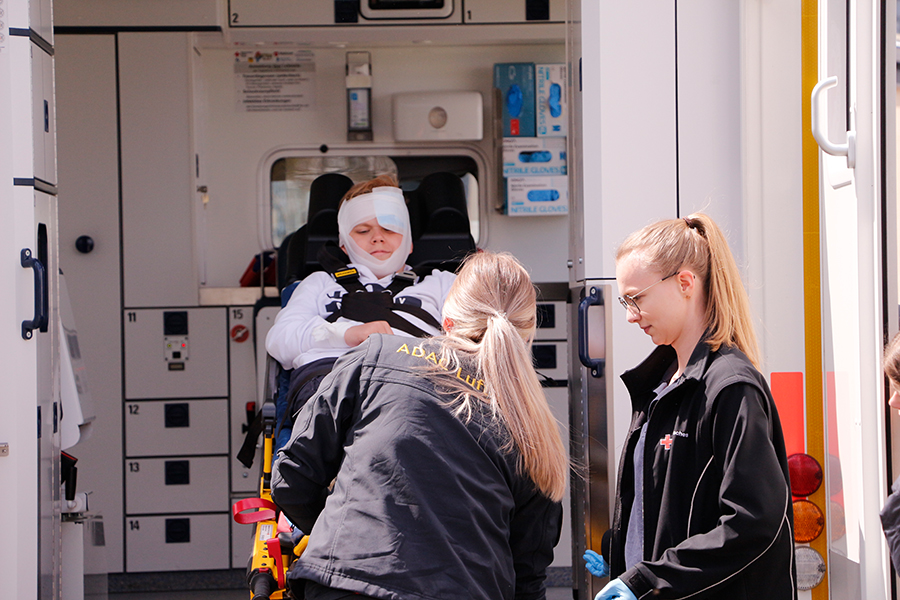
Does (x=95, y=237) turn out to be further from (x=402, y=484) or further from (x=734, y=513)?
(x=734, y=513)

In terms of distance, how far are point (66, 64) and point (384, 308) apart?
2.43 m

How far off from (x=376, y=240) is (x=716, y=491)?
6.20ft

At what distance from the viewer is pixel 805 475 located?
1754 millimetres

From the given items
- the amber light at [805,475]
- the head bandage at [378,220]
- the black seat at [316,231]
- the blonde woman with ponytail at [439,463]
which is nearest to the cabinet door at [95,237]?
the black seat at [316,231]

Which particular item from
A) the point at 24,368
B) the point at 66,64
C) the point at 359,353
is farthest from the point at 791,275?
the point at 66,64

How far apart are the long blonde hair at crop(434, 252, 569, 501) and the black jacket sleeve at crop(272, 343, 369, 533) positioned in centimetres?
19

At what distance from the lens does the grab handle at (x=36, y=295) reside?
195 centimetres

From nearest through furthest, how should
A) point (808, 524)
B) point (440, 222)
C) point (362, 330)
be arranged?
point (808, 524) < point (362, 330) < point (440, 222)

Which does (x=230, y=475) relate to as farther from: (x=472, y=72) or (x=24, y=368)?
(x=472, y=72)

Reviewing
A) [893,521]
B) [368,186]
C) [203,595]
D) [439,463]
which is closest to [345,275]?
[368,186]

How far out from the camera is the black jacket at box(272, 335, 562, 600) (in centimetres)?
141

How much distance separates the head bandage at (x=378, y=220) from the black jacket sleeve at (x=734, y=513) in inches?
71.6

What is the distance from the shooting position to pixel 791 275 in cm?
190

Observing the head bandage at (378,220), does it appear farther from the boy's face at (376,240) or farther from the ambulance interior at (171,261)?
the ambulance interior at (171,261)
